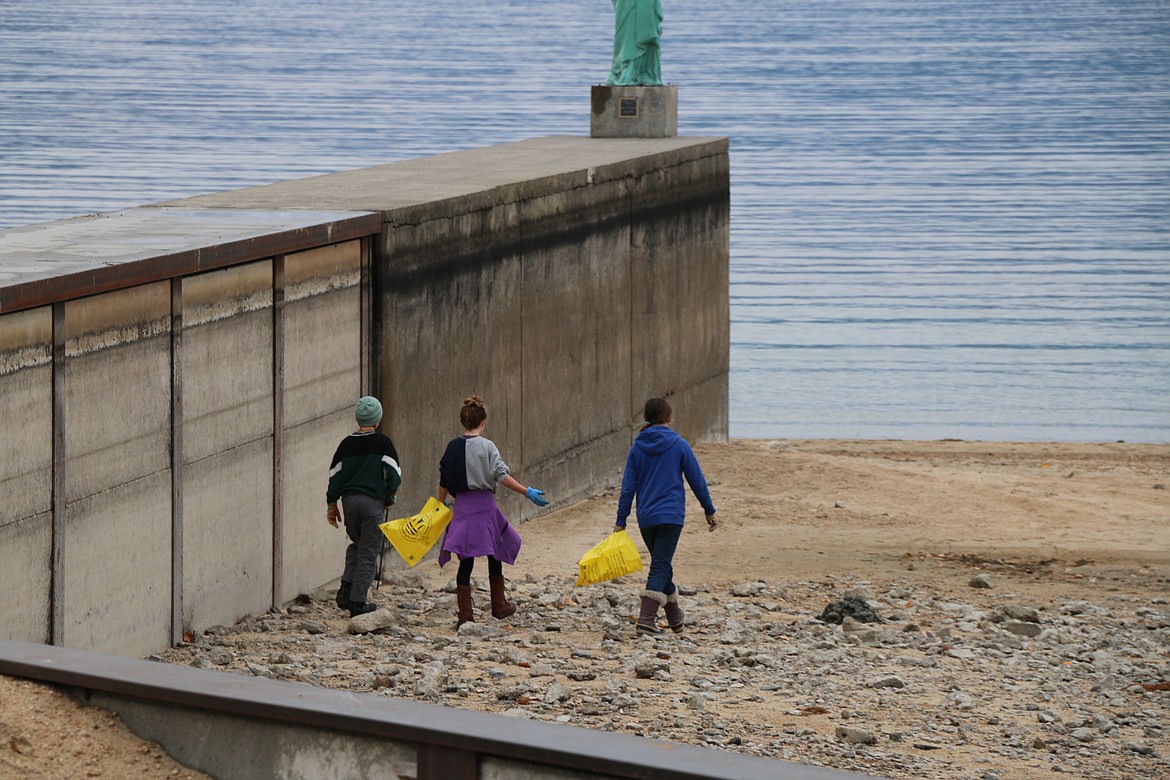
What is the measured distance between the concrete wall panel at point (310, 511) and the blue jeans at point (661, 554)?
2315 millimetres

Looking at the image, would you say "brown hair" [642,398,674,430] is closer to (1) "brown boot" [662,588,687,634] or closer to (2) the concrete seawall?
(1) "brown boot" [662,588,687,634]

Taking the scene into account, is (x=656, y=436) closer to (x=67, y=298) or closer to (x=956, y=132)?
(x=67, y=298)

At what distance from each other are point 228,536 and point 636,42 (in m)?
11.3

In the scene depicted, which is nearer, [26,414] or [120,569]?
[26,414]

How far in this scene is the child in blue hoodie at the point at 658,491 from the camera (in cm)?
1056

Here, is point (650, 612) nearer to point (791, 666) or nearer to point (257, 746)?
point (791, 666)

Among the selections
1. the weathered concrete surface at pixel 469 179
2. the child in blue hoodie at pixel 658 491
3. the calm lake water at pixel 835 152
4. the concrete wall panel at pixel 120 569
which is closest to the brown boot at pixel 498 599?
the child in blue hoodie at pixel 658 491

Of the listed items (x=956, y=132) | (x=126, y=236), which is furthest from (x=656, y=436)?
(x=956, y=132)

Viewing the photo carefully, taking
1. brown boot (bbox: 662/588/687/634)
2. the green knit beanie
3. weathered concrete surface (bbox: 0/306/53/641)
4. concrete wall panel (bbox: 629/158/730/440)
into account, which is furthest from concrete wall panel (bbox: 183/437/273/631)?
concrete wall panel (bbox: 629/158/730/440)

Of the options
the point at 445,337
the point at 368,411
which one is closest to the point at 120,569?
the point at 368,411

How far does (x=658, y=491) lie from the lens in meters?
10.6

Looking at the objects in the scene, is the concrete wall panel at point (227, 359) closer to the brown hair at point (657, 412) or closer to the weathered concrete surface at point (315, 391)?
the weathered concrete surface at point (315, 391)

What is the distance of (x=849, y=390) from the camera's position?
95.8 feet

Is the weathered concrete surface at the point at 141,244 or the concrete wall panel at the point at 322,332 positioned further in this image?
the concrete wall panel at the point at 322,332
